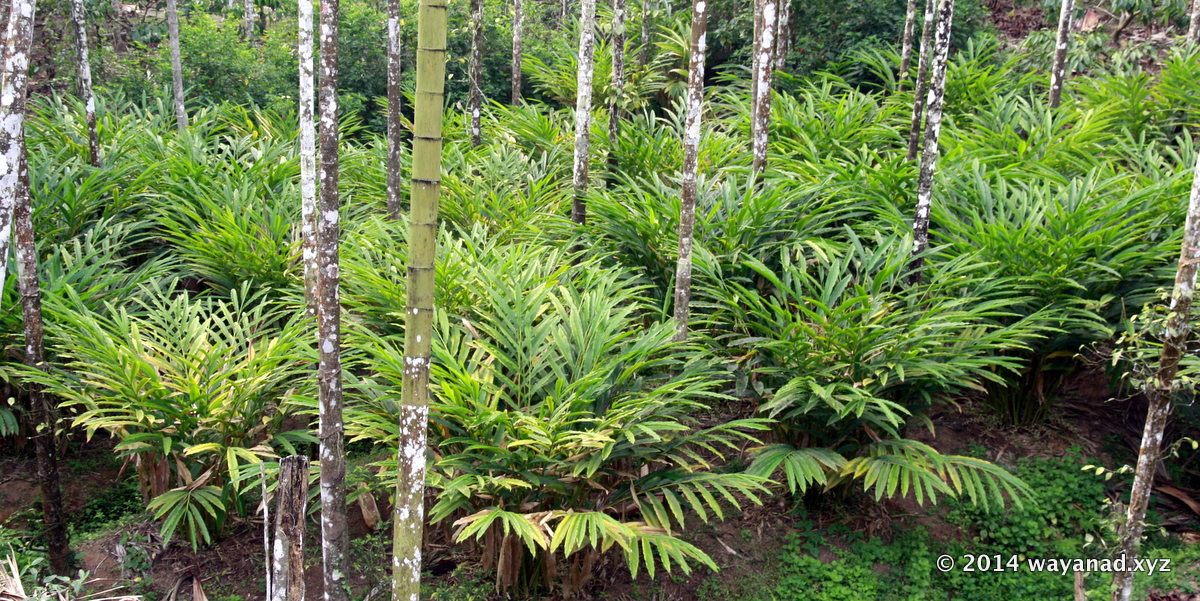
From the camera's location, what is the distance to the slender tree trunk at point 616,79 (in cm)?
769

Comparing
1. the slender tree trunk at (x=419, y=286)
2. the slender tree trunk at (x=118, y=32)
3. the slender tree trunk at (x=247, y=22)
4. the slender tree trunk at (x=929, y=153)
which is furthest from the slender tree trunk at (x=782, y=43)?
the slender tree trunk at (x=247, y=22)

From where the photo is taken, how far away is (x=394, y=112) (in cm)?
725

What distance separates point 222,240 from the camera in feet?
21.8

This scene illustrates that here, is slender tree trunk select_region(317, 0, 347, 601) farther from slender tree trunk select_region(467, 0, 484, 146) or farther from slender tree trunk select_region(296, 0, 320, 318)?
slender tree trunk select_region(467, 0, 484, 146)

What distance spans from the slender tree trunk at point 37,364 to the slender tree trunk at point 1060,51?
8941mm

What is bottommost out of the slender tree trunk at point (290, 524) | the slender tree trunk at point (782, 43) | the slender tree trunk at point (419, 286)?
the slender tree trunk at point (290, 524)

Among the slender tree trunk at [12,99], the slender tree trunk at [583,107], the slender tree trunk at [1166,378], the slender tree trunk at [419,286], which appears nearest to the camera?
the slender tree trunk at [419,286]

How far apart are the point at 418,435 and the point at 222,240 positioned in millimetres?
4025

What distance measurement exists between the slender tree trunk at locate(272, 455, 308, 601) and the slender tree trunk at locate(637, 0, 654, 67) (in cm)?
915

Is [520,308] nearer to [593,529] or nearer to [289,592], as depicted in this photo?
[593,529]

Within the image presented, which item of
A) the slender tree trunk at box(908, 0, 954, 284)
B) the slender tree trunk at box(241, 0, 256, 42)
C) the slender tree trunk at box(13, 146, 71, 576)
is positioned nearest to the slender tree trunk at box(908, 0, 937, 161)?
the slender tree trunk at box(908, 0, 954, 284)

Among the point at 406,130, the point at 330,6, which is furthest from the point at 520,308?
the point at 406,130

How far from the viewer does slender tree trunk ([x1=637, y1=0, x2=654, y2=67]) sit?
460 inches

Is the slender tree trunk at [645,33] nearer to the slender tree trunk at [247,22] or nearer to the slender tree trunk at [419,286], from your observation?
the slender tree trunk at [247,22]
